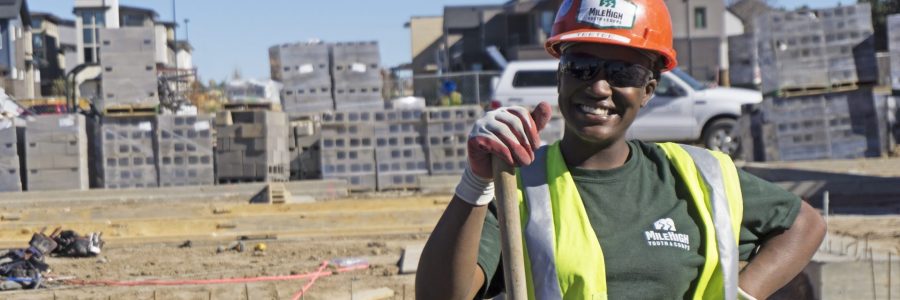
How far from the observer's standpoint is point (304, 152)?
2103 centimetres

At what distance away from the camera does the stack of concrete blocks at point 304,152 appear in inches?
820

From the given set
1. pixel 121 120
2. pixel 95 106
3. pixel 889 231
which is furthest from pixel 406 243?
pixel 95 106

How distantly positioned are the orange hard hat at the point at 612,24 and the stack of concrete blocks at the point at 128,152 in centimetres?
1767

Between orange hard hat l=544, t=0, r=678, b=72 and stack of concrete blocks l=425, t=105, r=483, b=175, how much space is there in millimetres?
17091

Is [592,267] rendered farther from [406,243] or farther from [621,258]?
[406,243]

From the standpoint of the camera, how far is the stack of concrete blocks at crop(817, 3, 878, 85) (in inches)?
796

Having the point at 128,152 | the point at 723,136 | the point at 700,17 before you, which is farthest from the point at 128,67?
the point at 700,17

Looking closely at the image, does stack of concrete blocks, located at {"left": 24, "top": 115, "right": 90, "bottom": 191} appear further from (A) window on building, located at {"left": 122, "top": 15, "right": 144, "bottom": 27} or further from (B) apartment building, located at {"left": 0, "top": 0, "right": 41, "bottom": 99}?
(A) window on building, located at {"left": 122, "top": 15, "right": 144, "bottom": 27}

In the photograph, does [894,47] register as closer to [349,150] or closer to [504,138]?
[349,150]

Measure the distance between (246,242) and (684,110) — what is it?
10331 mm

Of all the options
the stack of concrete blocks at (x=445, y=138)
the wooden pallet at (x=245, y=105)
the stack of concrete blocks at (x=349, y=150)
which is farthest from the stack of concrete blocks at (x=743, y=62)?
the stack of concrete blocks at (x=349, y=150)

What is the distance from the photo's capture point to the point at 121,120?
794 inches

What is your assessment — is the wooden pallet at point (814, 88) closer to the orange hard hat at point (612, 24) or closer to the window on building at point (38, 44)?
the orange hard hat at point (612, 24)

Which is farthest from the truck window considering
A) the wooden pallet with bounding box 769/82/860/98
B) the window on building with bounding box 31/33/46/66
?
the window on building with bounding box 31/33/46/66
